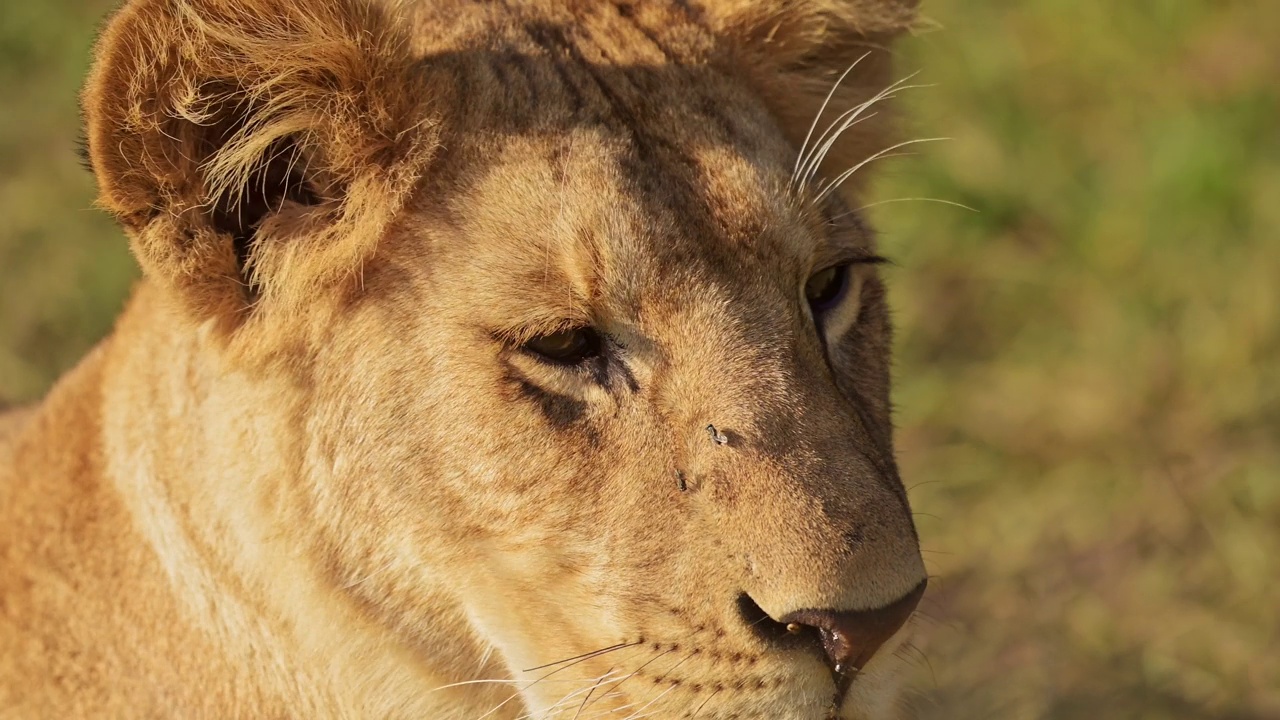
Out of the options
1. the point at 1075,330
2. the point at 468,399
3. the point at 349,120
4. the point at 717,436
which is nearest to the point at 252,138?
the point at 349,120

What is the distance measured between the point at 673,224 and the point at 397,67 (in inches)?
18.1

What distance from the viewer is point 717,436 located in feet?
6.98

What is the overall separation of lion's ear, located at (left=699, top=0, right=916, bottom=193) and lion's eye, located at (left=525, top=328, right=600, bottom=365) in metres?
0.60

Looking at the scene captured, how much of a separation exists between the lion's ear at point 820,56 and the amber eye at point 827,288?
25 cm

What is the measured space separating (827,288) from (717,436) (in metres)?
0.45

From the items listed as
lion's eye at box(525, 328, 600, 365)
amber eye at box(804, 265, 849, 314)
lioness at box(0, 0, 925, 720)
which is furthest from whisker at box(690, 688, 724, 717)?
amber eye at box(804, 265, 849, 314)

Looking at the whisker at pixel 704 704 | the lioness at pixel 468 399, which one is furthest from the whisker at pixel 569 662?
the whisker at pixel 704 704

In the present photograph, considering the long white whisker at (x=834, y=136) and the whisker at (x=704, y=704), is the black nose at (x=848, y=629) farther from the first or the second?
the long white whisker at (x=834, y=136)

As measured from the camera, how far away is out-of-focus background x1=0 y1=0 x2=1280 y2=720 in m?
3.74

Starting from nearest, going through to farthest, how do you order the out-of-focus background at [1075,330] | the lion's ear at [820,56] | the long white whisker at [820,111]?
the long white whisker at [820,111] → the lion's ear at [820,56] → the out-of-focus background at [1075,330]

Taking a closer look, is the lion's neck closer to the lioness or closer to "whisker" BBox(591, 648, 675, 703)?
the lioness

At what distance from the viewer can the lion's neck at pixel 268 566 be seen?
7.34ft

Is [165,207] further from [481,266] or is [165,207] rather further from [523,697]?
[523,697]

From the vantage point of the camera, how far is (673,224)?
219cm
